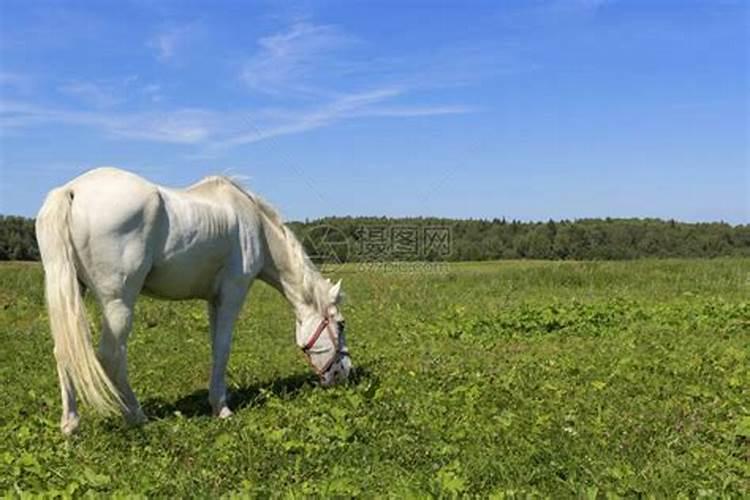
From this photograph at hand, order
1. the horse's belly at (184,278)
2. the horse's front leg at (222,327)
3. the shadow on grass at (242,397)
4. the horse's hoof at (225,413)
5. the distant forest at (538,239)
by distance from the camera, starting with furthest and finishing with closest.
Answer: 1. the distant forest at (538,239)
2. the shadow on grass at (242,397)
3. the horse's front leg at (222,327)
4. the horse's hoof at (225,413)
5. the horse's belly at (184,278)

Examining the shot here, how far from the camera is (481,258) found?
1334 inches

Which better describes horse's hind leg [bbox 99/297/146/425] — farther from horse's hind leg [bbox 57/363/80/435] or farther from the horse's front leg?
the horse's front leg

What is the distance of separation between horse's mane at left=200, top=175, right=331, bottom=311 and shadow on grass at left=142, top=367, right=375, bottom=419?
0.90 m

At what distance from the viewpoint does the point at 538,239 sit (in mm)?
35688

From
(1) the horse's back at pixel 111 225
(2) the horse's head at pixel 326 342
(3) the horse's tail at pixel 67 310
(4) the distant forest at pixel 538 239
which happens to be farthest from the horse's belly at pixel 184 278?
(4) the distant forest at pixel 538 239

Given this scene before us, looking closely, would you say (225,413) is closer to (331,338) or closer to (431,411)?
(331,338)

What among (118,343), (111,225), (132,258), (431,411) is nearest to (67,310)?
(118,343)

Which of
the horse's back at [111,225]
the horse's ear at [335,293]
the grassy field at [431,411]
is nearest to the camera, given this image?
the grassy field at [431,411]

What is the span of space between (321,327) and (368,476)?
3415 mm

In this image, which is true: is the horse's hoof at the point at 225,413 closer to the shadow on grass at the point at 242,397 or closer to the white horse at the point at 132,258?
the white horse at the point at 132,258

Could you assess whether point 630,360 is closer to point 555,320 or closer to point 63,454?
point 555,320

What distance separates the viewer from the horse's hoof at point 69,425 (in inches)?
242

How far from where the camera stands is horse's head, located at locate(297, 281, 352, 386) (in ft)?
26.5

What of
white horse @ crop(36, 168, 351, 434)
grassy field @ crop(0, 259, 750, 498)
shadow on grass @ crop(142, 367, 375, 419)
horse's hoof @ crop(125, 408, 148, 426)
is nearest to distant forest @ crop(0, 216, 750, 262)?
grassy field @ crop(0, 259, 750, 498)
